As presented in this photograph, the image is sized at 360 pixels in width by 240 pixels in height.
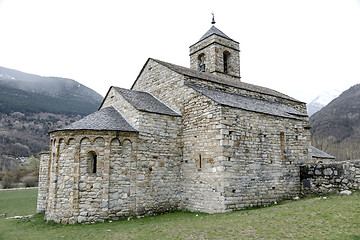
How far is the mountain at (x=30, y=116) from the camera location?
75438 mm

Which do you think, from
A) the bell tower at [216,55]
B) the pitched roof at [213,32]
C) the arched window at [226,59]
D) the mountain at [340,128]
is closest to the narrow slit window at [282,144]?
the bell tower at [216,55]

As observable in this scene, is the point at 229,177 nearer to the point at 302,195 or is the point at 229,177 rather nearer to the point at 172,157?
the point at 172,157

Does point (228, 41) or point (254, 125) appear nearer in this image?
point (254, 125)

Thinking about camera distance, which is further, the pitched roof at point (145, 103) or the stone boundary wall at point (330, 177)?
the pitched roof at point (145, 103)

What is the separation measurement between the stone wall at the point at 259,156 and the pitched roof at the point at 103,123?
4.30m

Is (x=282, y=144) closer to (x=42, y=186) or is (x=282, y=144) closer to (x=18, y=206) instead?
(x=42, y=186)

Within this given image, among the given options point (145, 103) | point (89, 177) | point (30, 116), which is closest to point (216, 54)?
point (145, 103)

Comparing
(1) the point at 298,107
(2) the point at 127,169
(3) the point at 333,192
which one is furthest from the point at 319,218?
(1) the point at 298,107

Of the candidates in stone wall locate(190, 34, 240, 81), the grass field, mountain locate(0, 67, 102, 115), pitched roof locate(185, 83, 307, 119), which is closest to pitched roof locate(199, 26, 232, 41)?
stone wall locate(190, 34, 240, 81)

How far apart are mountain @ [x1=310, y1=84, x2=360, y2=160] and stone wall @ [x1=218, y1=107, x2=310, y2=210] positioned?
31248 millimetres

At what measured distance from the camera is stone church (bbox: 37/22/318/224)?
10.6 metres

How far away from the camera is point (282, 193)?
1261 cm

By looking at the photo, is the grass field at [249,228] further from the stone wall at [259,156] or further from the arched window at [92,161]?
the stone wall at [259,156]

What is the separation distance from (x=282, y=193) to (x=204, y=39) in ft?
45.4
